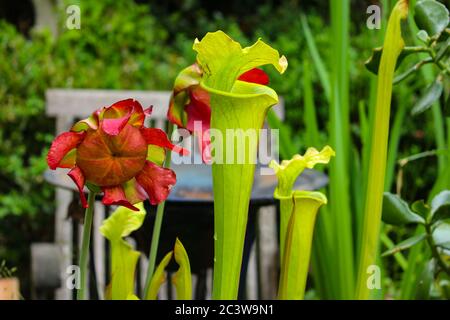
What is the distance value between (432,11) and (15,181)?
2.12m

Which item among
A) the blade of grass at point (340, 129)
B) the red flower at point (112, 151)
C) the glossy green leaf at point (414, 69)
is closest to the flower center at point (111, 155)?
the red flower at point (112, 151)

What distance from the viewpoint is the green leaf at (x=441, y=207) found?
0.65 m

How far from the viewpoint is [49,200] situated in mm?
2557

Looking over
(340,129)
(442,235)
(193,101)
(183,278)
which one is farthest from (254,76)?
(340,129)

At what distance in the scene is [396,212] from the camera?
0.67 meters

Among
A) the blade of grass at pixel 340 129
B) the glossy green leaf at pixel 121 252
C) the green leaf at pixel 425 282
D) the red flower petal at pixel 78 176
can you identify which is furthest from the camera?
the blade of grass at pixel 340 129

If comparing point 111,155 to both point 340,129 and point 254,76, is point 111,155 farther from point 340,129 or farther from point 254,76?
point 340,129

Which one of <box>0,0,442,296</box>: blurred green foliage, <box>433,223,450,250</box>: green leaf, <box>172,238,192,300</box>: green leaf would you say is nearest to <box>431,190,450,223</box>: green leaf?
<box>433,223,450,250</box>: green leaf

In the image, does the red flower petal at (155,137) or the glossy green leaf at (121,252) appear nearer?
the red flower petal at (155,137)

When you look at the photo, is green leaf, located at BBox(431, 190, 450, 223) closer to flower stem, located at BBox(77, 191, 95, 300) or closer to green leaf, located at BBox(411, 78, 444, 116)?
green leaf, located at BBox(411, 78, 444, 116)

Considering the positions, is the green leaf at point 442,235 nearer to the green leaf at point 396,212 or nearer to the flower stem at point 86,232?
the green leaf at point 396,212

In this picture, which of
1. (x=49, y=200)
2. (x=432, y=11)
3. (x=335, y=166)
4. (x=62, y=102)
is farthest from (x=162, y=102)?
(x=432, y=11)

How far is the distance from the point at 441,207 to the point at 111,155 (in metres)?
0.30
